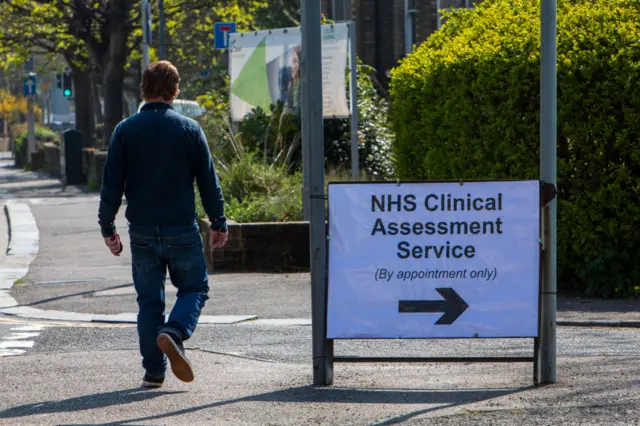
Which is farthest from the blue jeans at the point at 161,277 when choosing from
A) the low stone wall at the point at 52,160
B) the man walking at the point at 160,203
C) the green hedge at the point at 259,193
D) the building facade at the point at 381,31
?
the low stone wall at the point at 52,160

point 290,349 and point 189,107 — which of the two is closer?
point 290,349

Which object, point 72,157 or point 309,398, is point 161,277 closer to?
point 309,398

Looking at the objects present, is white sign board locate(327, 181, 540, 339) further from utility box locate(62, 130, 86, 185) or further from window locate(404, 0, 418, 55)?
utility box locate(62, 130, 86, 185)

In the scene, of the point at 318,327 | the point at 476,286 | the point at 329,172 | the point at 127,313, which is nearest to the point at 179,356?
the point at 318,327

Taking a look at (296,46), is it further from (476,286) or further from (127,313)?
(476,286)

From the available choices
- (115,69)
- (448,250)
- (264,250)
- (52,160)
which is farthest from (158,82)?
(52,160)

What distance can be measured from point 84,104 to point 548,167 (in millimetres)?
36571

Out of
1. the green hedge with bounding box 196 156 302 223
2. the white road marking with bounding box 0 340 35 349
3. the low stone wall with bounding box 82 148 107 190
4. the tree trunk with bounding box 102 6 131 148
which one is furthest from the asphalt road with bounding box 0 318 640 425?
the tree trunk with bounding box 102 6 131 148

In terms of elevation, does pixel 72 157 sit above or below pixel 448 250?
below

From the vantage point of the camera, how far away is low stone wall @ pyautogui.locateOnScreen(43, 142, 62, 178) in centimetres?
3850

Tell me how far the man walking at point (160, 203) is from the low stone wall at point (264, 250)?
6815 mm

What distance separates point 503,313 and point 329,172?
37.7 feet

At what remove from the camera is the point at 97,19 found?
34.1 m

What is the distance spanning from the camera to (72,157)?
111 feet
